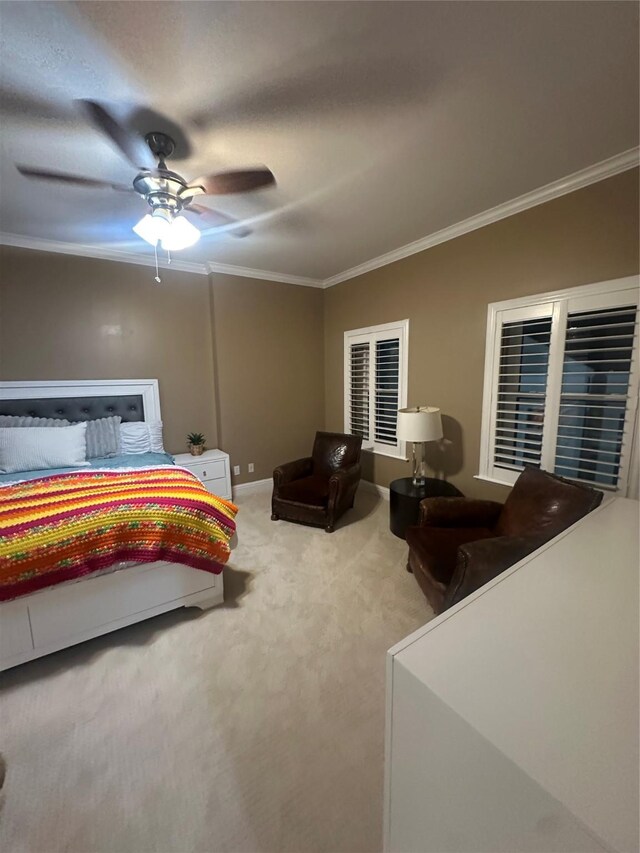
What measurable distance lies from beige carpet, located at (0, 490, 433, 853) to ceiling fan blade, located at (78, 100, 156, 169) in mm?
2564

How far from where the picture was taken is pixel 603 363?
6.90 feet

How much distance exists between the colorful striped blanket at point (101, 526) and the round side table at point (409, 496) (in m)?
1.39

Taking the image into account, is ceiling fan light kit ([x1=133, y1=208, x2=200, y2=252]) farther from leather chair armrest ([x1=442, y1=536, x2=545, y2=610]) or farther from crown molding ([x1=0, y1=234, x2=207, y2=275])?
leather chair armrest ([x1=442, y1=536, x2=545, y2=610])

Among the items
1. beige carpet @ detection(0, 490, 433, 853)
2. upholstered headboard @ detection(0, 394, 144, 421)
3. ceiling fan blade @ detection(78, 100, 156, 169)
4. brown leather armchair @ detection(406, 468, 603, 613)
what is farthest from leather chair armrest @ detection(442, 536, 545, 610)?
upholstered headboard @ detection(0, 394, 144, 421)

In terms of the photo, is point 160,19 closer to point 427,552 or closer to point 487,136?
point 487,136

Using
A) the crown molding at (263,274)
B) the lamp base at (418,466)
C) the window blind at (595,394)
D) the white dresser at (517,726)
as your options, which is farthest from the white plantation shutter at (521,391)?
the crown molding at (263,274)

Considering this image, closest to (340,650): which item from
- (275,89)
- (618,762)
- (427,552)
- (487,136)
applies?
(427,552)

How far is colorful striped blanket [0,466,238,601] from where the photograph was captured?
152 cm

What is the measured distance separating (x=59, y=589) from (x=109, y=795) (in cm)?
87

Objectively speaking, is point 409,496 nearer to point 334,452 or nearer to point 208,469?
point 334,452

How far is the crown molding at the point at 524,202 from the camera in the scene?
6.26 feet

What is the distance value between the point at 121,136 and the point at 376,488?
3.53 m

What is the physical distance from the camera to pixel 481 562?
1.54m

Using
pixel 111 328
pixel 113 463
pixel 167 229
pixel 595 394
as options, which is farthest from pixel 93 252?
pixel 595 394
